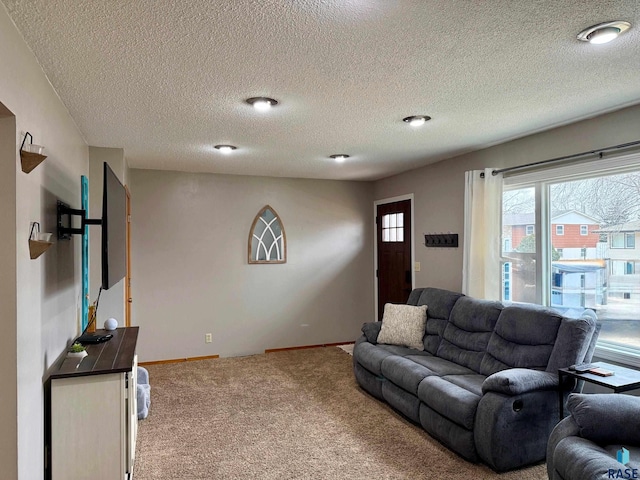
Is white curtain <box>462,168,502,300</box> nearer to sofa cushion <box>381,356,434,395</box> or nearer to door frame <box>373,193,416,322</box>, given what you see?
sofa cushion <box>381,356,434,395</box>

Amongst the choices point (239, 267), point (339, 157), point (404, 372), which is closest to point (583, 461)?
point (404, 372)

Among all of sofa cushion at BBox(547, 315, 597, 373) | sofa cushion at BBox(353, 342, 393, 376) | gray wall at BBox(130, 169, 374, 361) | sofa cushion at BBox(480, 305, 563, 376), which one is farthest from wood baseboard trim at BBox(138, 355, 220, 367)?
sofa cushion at BBox(547, 315, 597, 373)

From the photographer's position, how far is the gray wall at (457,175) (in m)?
3.06

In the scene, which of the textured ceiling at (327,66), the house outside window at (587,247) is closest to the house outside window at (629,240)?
the house outside window at (587,247)

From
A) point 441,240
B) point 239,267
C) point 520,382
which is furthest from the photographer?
point 239,267

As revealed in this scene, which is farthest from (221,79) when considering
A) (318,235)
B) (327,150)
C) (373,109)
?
(318,235)

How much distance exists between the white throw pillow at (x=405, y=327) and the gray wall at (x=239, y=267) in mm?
1835

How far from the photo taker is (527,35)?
74.9 inches

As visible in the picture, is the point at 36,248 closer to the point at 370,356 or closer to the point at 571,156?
the point at 370,356

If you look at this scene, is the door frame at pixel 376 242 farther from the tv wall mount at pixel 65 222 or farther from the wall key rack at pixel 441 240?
the tv wall mount at pixel 65 222

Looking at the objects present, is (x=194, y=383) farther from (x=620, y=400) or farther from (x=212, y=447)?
(x=620, y=400)

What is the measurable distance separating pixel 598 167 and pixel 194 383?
13.6ft

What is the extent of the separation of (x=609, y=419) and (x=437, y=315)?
2.11m

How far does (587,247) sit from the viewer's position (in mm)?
3316
